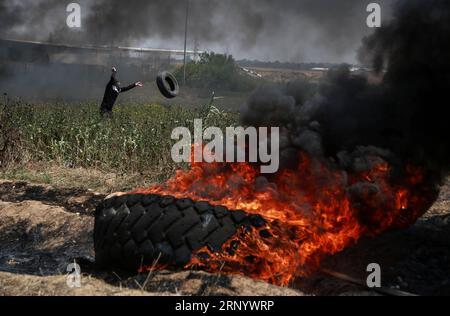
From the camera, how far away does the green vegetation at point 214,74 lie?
125ft

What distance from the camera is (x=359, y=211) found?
4633 millimetres

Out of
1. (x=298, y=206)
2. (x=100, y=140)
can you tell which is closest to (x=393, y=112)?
(x=298, y=206)

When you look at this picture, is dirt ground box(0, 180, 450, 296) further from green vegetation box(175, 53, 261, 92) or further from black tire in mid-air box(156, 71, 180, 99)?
green vegetation box(175, 53, 261, 92)

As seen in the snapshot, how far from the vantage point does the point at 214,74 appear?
39.8 meters

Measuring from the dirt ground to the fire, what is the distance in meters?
0.15

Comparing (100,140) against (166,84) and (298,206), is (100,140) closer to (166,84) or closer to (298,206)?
(166,84)

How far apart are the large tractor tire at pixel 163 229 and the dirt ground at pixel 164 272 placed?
0.48ft

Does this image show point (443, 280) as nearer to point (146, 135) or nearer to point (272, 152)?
point (272, 152)

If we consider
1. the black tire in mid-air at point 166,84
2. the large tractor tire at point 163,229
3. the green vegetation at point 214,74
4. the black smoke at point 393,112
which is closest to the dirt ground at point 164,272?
the large tractor tire at point 163,229

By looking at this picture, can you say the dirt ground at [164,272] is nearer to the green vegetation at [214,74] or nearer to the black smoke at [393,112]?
the black smoke at [393,112]

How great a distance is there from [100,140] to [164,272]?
22.8ft
